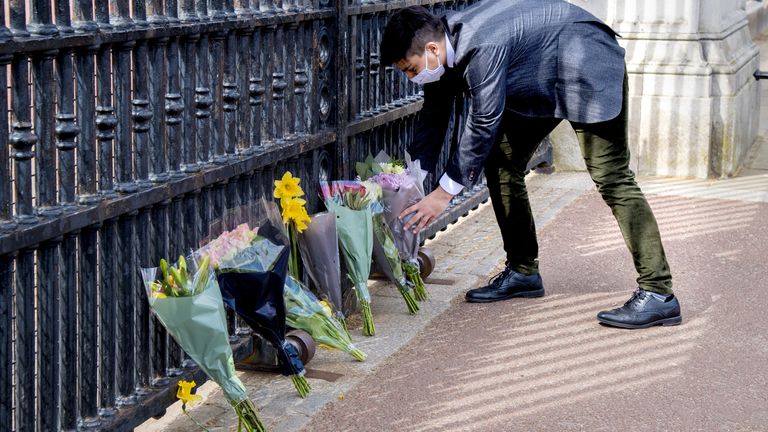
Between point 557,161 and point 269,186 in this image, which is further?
point 557,161

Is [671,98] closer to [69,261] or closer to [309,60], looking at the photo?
[309,60]

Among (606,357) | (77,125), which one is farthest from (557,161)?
(77,125)

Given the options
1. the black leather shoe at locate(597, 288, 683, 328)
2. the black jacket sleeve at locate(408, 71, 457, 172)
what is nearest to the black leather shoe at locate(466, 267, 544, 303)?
the black leather shoe at locate(597, 288, 683, 328)

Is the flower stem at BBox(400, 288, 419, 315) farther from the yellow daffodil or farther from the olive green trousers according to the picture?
the yellow daffodil

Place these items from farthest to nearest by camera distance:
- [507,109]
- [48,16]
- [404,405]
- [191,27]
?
[507,109]
[404,405]
[191,27]
[48,16]

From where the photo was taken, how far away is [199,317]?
3967 millimetres

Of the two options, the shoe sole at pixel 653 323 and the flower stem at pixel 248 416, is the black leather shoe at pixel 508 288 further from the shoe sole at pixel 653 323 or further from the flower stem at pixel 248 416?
the flower stem at pixel 248 416

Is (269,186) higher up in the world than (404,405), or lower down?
higher up

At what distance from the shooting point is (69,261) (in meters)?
3.71

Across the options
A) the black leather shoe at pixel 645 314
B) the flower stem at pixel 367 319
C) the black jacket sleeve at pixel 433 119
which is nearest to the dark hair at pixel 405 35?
the black jacket sleeve at pixel 433 119

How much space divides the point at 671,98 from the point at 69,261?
588 cm

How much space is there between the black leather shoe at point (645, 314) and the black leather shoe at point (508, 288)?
50cm

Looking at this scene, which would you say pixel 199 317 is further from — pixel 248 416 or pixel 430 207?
pixel 430 207

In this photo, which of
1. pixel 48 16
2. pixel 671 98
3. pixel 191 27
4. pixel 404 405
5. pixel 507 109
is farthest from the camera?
pixel 671 98
